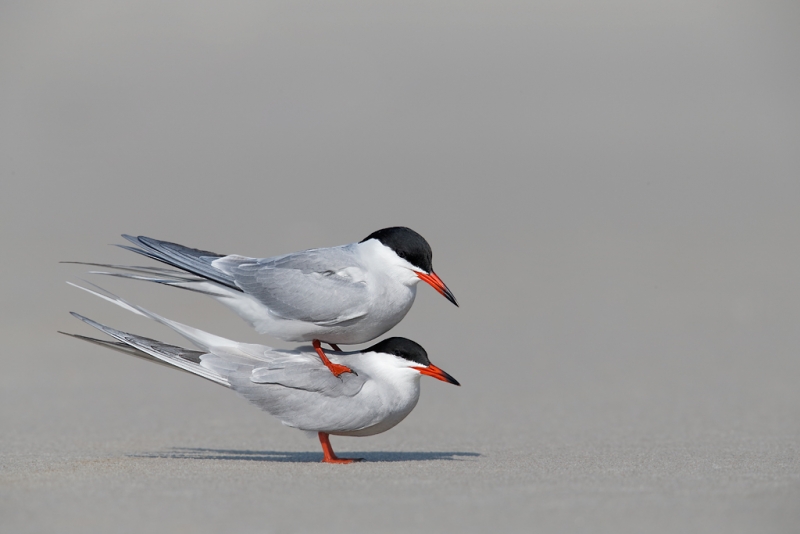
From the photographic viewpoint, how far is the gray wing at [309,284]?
5148mm

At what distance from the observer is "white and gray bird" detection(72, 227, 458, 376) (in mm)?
5176

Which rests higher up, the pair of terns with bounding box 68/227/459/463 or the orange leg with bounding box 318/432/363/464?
→ the pair of terns with bounding box 68/227/459/463

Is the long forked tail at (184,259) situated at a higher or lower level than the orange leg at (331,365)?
higher

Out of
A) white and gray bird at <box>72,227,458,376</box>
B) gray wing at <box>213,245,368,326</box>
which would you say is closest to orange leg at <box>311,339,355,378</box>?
white and gray bird at <box>72,227,458,376</box>

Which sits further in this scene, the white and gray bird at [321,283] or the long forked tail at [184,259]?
the long forked tail at [184,259]

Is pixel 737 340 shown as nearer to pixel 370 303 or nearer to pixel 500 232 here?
pixel 500 232

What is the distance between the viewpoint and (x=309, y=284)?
17.2 ft

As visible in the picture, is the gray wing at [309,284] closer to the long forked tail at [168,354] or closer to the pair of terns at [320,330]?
the pair of terns at [320,330]

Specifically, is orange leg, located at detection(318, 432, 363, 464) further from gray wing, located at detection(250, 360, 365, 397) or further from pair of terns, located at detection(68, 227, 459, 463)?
gray wing, located at detection(250, 360, 365, 397)

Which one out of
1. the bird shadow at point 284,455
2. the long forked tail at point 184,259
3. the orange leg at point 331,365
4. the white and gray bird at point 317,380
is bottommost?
the bird shadow at point 284,455

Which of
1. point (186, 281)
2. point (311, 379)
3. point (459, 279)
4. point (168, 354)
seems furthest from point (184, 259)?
point (459, 279)

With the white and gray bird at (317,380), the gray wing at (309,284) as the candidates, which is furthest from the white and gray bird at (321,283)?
the white and gray bird at (317,380)

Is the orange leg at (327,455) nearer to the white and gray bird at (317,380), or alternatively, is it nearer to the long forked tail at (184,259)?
the white and gray bird at (317,380)

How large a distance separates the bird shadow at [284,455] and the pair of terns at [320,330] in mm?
279
